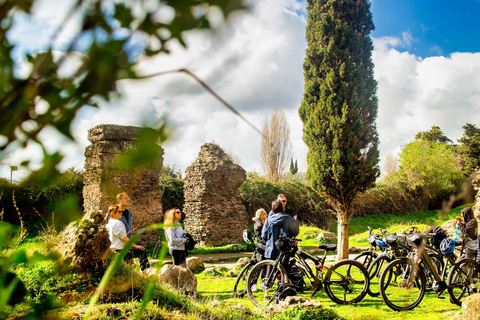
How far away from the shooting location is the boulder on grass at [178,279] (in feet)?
17.9

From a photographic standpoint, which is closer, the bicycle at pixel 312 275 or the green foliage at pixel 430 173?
the bicycle at pixel 312 275

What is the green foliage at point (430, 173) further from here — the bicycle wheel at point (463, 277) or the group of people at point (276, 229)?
the group of people at point (276, 229)

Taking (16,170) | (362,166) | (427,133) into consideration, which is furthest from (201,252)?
(427,133)

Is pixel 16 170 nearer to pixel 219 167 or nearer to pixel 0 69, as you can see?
pixel 0 69

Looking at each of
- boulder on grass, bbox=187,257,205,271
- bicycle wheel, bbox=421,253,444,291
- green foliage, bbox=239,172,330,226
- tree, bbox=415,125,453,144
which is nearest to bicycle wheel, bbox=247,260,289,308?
bicycle wheel, bbox=421,253,444,291

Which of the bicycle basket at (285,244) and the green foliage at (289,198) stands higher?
the green foliage at (289,198)

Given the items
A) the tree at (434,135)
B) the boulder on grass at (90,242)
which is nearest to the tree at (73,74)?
the boulder on grass at (90,242)

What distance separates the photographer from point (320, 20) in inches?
440

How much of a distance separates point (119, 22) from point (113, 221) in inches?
178

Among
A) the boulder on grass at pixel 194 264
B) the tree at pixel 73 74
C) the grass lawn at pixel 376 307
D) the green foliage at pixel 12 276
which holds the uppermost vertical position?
the tree at pixel 73 74

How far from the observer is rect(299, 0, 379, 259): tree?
1047 cm

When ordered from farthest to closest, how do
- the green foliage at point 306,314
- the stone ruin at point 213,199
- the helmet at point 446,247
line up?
the stone ruin at point 213,199
the helmet at point 446,247
the green foliage at point 306,314

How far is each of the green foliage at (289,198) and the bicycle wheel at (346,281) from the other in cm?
1486

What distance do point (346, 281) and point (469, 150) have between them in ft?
61.2
